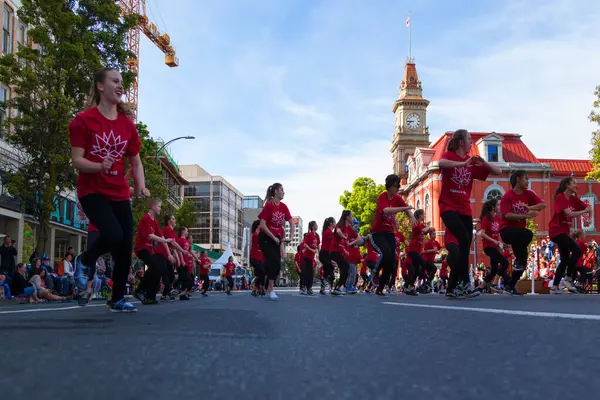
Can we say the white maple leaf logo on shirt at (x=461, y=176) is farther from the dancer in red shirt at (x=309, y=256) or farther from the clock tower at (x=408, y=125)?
the clock tower at (x=408, y=125)

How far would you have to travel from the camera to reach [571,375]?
189 centimetres

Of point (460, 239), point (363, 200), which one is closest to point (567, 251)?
point (460, 239)

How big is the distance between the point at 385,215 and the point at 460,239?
3.49 m

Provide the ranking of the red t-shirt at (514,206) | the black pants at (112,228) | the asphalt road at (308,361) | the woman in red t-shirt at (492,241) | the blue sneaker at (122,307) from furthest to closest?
the woman in red t-shirt at (492,241), the red t-shirt at (514,206), the blue sneaker at (122,307), the black pants at (112,228), the asphalt road at (308,361)

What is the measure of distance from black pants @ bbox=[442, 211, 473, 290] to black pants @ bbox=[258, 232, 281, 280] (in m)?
3.39

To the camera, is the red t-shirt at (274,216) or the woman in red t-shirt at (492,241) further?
the woman in red t-shirt at (492,241)

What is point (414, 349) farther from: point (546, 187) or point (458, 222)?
point (546, 187)

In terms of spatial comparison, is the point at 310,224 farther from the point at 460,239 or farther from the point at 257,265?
the point at 460,239

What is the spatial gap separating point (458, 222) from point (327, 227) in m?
8.09

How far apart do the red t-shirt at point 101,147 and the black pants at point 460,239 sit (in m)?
4.31

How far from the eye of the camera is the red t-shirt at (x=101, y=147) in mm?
5676

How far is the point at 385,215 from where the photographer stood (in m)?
11.9

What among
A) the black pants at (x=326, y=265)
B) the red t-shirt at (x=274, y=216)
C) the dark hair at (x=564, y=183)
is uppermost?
the dark hair at (x=564, y=183)

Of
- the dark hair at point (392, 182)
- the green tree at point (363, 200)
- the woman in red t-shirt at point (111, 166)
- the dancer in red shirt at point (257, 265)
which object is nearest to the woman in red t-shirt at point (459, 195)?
the dark hair at point (392, 182)
